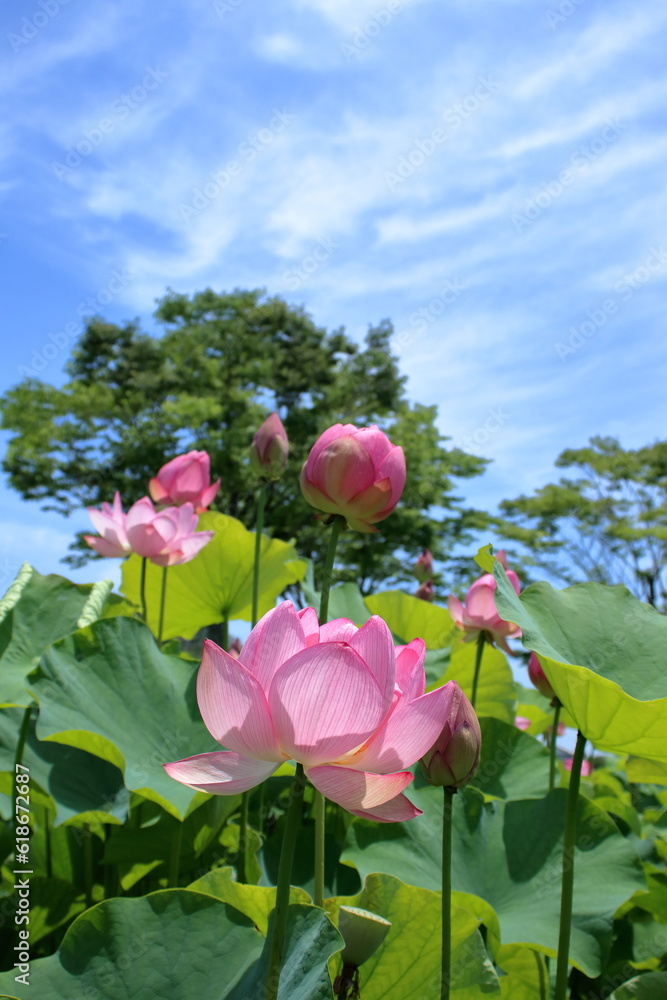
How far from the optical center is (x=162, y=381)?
9141mm

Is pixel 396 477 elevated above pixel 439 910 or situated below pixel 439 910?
above

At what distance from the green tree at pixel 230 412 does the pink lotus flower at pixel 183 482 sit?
7.17 metres

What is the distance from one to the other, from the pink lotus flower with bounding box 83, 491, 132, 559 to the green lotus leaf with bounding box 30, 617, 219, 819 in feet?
0.82

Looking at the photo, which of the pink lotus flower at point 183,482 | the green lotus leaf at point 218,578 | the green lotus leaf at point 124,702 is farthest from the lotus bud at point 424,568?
the green lotus leaf at point 124,702

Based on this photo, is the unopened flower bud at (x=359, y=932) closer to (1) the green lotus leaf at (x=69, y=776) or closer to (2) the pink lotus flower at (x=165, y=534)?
(1) the green lotus leaf at (x=69, y=776)

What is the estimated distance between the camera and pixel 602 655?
705 mm

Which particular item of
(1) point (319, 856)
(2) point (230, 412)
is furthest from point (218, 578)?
(2) point (230, 412)

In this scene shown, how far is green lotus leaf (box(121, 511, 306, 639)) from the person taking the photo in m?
1.21

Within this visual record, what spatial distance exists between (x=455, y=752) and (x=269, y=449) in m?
0.58

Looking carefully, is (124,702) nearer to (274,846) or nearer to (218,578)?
(274,846)

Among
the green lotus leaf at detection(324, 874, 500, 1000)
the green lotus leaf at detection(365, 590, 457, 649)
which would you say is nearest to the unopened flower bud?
the green lotus leaf at detection(324, 874, 500, 1000)

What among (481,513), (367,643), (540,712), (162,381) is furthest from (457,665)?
(481,513)

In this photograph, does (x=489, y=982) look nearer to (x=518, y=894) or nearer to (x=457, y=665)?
(x=518, y=894)

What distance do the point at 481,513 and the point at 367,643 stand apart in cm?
1022
